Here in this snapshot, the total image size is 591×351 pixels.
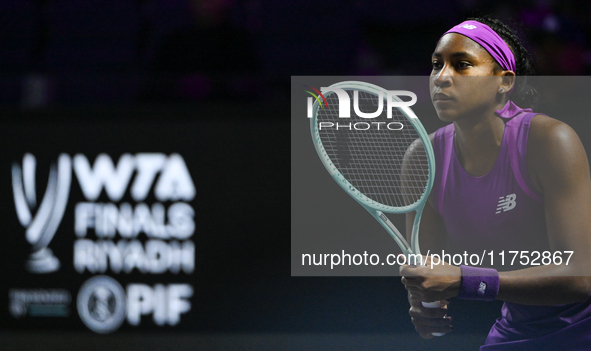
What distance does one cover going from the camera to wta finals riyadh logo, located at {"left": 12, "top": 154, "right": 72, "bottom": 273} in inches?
107

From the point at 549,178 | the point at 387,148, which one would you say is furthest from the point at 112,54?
the point at 549,178

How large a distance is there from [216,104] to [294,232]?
1015mm

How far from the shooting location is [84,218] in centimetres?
268

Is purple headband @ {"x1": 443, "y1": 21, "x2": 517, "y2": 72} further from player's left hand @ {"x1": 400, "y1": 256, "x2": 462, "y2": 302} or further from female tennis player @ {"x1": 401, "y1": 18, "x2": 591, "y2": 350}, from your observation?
player's left hand @ {"x1": 400, "y1": 256, "x2": 462, "y2": 302}

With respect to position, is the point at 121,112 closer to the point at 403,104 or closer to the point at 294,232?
the point at 294,232

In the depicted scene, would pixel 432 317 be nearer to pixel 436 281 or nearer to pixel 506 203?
pixel 436 281

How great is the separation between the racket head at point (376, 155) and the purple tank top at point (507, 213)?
0.17 feet

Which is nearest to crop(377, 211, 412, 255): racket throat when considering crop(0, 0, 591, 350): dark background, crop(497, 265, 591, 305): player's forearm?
crop(497, 265, 591, 305): player's forearm

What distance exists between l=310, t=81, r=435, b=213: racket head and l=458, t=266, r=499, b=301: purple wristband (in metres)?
0.21

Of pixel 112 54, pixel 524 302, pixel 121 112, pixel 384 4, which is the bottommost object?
pixel 524 302

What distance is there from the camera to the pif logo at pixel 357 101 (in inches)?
57.0

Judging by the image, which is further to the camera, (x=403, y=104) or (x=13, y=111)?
(x=13, y=111)

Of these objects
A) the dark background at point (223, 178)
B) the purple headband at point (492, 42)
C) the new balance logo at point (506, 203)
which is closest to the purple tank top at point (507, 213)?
the new balance logo at point (506, 203)

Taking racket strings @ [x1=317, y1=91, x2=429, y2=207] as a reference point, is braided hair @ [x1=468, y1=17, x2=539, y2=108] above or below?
above
